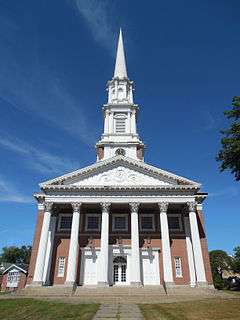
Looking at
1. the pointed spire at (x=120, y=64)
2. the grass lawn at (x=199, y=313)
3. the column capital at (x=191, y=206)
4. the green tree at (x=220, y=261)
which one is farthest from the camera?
the green tree at (x=220, y=261)

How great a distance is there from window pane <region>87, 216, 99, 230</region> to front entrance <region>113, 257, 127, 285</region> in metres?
4.30

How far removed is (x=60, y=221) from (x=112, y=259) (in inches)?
287

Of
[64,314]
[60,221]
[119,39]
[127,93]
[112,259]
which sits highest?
[119,39]

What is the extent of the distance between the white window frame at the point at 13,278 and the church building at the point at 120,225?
2425cm

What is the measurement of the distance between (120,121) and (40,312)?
3420 centimetres

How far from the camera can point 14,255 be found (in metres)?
102

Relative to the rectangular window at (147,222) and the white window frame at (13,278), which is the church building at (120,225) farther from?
the white window frame at (13,278)

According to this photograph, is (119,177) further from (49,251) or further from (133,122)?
(133,122)

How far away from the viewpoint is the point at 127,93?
49.7 meters

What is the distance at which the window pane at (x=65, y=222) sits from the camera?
1318 inches

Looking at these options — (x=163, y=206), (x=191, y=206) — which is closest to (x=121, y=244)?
(x=163, y=206)

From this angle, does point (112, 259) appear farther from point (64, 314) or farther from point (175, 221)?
point (64, 314)

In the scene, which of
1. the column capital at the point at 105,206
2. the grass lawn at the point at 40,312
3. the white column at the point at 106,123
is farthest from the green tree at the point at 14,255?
the grass lawn at the point at 40,312

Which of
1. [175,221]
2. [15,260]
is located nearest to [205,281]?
[175,221]
